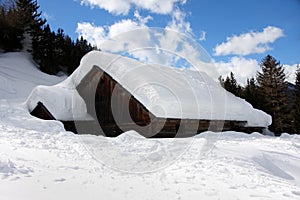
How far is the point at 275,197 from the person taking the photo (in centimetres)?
289

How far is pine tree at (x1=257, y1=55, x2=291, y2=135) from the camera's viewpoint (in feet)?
67.4

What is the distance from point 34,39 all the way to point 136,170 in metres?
24.9

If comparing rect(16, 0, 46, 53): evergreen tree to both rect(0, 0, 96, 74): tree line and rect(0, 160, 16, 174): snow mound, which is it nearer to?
rect(0, 0, 96, 74): tree line

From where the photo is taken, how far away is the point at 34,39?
25.4 metres

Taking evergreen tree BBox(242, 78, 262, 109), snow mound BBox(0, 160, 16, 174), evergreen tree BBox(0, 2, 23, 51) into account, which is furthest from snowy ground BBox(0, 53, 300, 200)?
evergreen tree BBox(0, 2, 23, 51)

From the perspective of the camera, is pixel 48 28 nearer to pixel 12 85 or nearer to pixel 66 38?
pixel 66 38

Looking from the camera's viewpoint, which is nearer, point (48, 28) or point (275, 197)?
point (275, 197)

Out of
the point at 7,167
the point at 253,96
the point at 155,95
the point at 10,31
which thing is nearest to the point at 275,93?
the point at 253,96

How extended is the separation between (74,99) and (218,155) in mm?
8809

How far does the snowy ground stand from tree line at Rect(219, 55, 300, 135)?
1641 cm

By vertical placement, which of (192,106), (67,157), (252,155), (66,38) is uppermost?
(66,38)

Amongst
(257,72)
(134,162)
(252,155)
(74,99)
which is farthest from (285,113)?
(134,162)

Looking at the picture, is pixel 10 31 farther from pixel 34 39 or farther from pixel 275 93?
pixel 275 93

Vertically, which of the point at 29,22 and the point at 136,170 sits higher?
the point at 29,22
